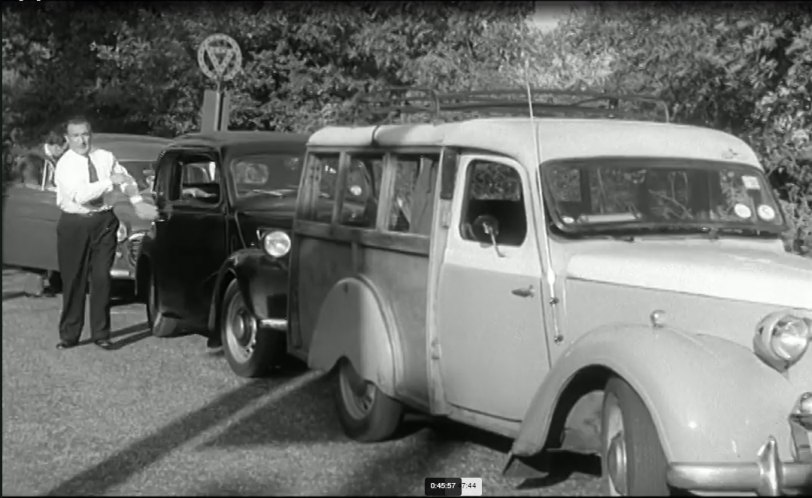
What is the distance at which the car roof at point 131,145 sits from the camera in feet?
13.8

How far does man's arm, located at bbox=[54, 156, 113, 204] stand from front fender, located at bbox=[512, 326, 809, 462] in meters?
1.76

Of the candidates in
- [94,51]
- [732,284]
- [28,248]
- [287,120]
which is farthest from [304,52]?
[732,284]

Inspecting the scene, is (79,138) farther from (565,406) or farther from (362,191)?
(565,406)

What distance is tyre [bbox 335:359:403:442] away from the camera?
443 centimetres

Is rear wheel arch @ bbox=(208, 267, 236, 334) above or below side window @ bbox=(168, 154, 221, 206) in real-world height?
below

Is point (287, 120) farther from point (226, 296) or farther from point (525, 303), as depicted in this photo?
point (226, 296)

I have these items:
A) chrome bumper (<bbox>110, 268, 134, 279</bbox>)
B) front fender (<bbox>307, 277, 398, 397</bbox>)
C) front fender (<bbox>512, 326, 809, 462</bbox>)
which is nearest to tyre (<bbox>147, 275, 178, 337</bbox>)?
chrome bumper (<bbox>110, 268, 134, 279</bbox>)

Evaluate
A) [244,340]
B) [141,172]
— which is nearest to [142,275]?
[141,172]

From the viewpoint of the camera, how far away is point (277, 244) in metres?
5.91

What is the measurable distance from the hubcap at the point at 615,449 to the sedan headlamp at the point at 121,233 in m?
2.07

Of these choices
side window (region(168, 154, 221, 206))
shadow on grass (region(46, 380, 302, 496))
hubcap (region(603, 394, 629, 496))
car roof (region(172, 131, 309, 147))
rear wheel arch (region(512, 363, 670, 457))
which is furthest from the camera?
side window (region(168, 154, 221, 206))

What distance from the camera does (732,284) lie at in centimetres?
332

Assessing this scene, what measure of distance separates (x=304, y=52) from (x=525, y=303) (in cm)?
120

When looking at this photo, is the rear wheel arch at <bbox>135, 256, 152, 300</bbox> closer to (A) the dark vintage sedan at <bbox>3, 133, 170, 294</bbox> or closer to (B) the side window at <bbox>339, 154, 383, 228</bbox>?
(A) the dark vintage sedan at <bbox>3, 133, 170, 294</bbox>
